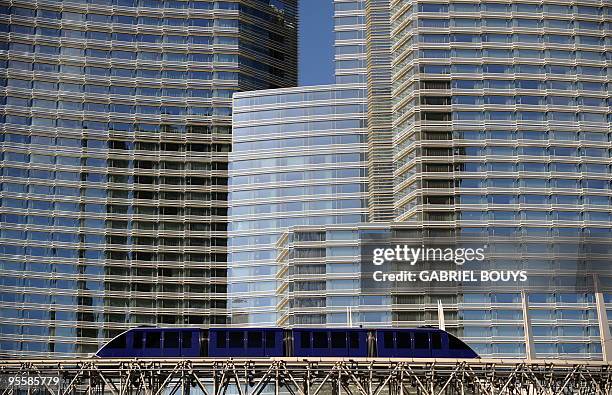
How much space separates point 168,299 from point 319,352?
313ft

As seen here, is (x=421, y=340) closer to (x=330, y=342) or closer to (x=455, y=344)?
(x=455, y=344)

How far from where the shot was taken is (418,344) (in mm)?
106000

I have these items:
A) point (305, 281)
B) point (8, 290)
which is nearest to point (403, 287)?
point (305, 281)

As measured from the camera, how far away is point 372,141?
189500 mm

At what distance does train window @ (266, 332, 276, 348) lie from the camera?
104 meters

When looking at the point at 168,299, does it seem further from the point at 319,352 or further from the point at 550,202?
the point at 319,352

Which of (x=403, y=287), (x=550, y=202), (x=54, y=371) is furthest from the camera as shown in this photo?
(x=550, y=202)

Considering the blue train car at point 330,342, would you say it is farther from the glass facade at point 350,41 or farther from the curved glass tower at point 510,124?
the glass facade at point 350,41

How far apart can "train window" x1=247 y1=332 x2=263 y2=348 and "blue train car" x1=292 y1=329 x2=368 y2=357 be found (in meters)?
2.71

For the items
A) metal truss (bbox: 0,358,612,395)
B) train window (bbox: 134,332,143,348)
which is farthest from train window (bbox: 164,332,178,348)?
metal truss (bbox: 0,358,612,395)

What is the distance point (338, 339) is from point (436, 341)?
814cm

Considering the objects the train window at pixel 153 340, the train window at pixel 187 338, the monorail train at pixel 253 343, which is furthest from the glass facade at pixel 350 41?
the train window at pixel 153 340

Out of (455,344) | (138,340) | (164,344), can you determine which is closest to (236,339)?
(164,344)

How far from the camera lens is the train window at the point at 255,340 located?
340 feet
